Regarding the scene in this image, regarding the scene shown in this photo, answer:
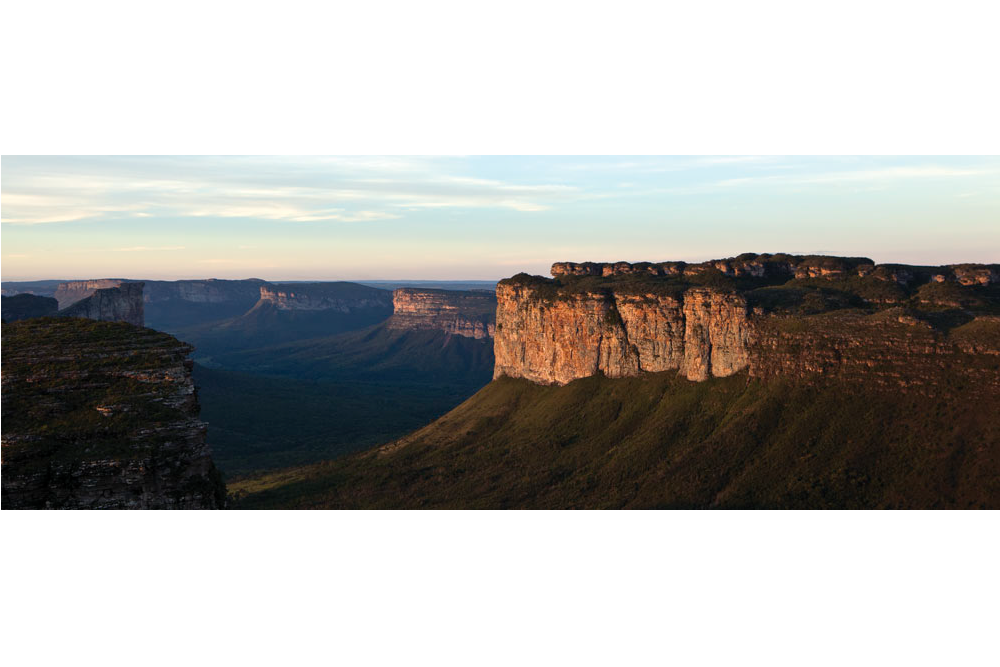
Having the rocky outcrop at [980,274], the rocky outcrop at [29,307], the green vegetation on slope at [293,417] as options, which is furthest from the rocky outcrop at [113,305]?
the rocky outcrop at [980,274]

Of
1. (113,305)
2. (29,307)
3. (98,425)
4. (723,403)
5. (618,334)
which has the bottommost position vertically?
(723,403)

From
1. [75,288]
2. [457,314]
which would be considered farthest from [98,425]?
[75,288]

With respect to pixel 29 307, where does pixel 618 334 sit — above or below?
below

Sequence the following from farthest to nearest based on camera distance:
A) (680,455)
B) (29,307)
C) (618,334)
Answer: (618,334) → (29,307) → (680,455)

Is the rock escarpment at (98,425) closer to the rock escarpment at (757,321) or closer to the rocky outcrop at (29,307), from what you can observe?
Answer: the rocky outcrop at (29,307)

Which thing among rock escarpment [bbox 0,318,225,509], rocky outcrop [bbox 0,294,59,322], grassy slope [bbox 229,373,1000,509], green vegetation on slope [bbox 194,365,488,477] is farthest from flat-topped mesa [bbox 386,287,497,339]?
rock escarpment [bbox 0,318,225,509]

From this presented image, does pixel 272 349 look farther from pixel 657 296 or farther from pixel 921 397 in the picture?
pixel 921 397

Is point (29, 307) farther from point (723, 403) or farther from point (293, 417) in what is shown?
point (723, 403)
